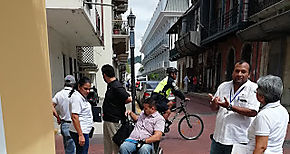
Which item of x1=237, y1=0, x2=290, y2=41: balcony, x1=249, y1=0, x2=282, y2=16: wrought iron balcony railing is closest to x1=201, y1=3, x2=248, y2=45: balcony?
x1=249, y1=0, x2=282, y2=16: wrought iron balcony railing

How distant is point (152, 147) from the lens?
265 cm

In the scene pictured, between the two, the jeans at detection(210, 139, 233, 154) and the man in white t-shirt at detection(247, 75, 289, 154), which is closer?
the man in white t-shirt at detection(247, 75, 289, 154)

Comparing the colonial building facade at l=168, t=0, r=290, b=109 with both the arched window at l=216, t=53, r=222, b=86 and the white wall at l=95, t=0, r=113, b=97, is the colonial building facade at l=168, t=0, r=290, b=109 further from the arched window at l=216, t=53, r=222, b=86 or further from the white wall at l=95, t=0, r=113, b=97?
the white wall at l=95, t=0, r=113, b=97

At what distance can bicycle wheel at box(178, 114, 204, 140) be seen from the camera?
4652 millimetres

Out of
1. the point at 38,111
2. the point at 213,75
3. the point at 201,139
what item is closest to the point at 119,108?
the point at 38,111

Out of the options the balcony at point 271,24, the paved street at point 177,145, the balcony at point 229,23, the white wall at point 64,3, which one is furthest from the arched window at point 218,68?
the white wall at point 64,3

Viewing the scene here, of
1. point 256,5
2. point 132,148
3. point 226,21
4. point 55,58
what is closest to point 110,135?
point 132,148

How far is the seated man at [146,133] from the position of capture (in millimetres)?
2607

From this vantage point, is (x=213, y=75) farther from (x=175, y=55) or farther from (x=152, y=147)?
(x=152, y=147)

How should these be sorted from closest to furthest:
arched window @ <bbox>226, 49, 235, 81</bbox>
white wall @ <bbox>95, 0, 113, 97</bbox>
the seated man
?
the seated man < white wall @ <bbox>95, 0, 113, 97</bbox> < arched window @ <bbox>226, 49, 235, 81</bbox>

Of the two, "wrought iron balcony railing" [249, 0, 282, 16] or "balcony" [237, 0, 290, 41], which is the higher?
"wrought iron balcony railing" [249, 0, 282, 16]

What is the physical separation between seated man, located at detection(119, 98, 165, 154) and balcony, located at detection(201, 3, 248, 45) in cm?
964

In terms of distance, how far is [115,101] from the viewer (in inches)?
109

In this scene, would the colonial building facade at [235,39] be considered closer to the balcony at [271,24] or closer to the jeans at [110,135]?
the balcony at [271,24]
